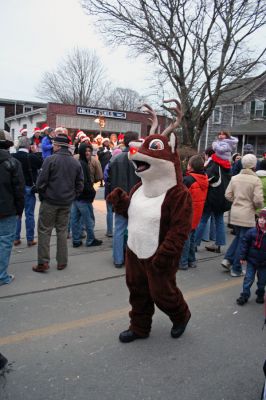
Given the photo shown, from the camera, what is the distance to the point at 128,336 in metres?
3.31

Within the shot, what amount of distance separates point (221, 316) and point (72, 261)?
8.30ft

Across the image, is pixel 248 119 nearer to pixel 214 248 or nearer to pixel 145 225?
pixel 214 248

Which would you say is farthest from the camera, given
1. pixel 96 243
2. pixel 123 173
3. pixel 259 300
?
pixel 96 243

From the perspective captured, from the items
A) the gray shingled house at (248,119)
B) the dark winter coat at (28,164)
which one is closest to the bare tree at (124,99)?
the gray shingled house at (248,119)

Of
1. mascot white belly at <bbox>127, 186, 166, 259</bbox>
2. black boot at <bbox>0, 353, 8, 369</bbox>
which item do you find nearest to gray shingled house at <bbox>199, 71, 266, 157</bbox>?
mascot white belly at <bbox>127, 186, 166, 259</bbox>

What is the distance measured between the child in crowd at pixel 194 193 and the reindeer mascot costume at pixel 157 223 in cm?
213

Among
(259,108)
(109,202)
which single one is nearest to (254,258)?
(109,202)

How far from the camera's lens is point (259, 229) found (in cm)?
411

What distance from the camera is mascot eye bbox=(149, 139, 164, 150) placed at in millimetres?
3039

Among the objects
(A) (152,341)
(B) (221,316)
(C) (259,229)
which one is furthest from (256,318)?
(A) (152,341)

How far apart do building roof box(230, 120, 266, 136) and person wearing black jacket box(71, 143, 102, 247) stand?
21498mm

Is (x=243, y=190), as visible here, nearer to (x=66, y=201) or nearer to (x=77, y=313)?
(x=66, y=201)

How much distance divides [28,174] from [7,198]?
1.72 metres

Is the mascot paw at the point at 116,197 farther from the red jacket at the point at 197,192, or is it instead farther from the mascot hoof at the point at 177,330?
the red jacket at the point at 197,192
